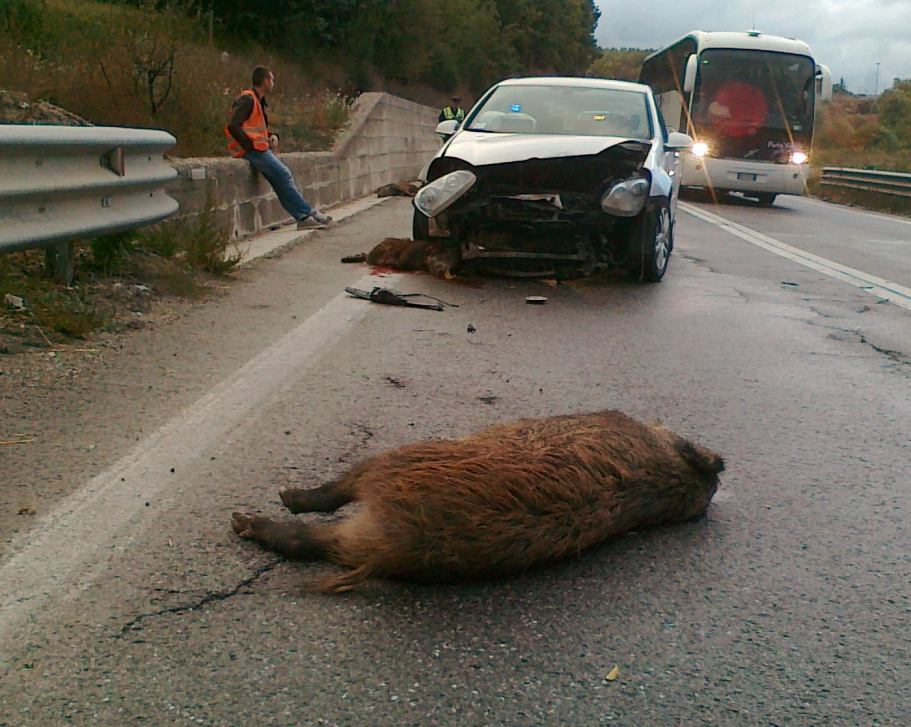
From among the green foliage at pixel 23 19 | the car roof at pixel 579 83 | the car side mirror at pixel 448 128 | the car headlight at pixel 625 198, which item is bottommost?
the car headlight at pixel 625 198

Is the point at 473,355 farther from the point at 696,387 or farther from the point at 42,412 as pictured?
the point at 42,412

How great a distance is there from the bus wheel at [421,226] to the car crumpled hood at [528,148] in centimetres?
62

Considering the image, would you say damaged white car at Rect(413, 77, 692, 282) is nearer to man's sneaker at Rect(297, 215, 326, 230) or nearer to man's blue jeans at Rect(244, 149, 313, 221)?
man's blue jeans at Rect(244, 149, 313, 221)

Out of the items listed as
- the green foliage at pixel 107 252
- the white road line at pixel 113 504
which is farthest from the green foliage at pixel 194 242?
the white road line at pixel 113 504

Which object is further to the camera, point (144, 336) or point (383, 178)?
point (383, 178)

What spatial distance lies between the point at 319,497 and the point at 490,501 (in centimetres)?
72

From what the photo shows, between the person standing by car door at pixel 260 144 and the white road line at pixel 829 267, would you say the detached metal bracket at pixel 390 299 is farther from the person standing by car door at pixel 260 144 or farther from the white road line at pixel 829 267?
the white road line at pixel 829 267

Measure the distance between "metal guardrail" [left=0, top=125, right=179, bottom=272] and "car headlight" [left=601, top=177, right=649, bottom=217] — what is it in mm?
3344

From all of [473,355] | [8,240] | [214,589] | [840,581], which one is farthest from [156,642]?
[473,355]

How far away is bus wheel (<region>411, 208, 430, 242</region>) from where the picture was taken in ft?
28.5

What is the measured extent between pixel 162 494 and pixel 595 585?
1471 millimetres

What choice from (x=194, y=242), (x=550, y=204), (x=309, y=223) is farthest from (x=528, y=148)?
(x=309, y=223)

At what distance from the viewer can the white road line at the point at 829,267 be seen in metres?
8.93

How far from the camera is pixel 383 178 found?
789 inches
